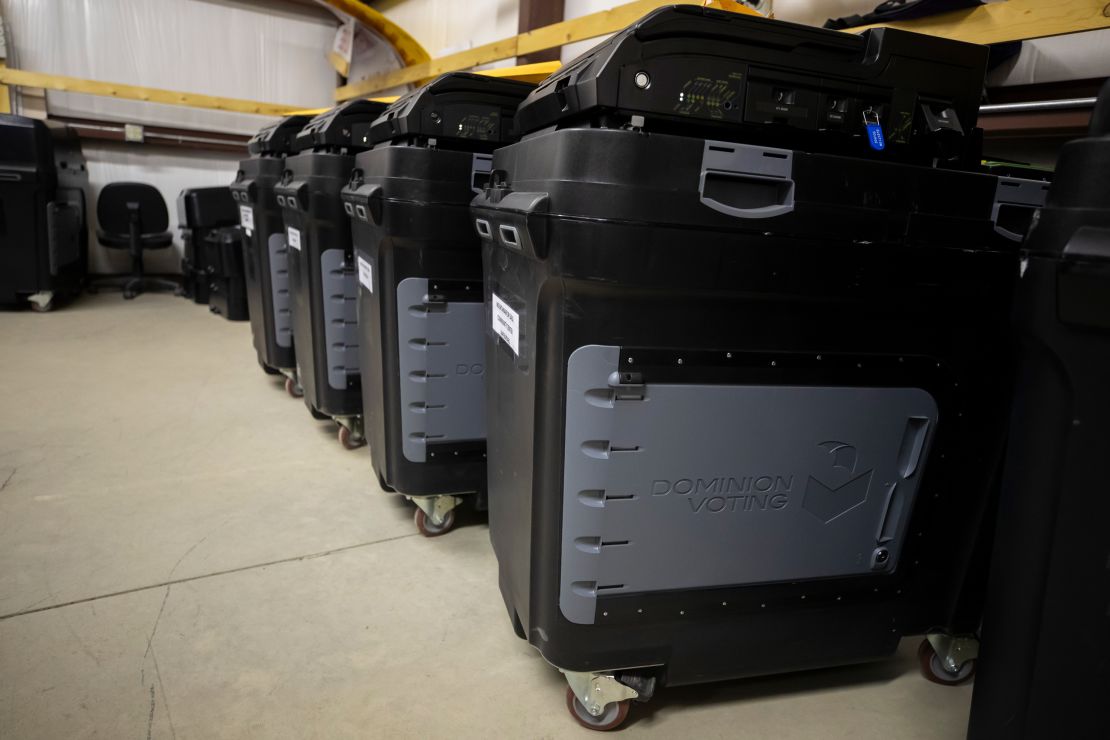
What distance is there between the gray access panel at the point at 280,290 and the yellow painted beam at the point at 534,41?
1408mm

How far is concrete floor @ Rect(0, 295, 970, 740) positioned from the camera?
1.06 metres

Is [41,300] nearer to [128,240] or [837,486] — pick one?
[128,240]

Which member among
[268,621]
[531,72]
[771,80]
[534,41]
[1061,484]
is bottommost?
[268,621]

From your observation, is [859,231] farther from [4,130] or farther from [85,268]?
[85,268]

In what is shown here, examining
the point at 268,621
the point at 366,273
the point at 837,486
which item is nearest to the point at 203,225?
the point at 366,273

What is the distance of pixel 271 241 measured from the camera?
2.47 metres

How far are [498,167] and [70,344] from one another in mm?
3202

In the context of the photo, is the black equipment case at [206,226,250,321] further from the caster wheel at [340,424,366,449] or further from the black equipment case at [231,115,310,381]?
the caster wheel at [340,424,366,449]

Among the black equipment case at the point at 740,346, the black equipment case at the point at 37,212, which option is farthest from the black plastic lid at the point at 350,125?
the black equipment case at the point at 37,212

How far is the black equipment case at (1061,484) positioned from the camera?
1.91ft

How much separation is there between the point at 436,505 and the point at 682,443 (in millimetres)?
861

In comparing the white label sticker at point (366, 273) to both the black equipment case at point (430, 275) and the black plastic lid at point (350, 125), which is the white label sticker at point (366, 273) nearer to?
the black equipment case at point (430, 275)

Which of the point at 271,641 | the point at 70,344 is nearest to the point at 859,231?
the point at 271,641

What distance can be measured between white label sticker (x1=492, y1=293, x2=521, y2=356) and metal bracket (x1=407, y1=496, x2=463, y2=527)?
2.06 feet
